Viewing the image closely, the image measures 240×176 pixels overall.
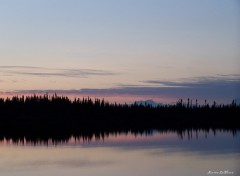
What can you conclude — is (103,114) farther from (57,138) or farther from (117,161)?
(117,161)

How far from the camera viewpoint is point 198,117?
95.3 meters

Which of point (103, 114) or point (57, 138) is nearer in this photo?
point (57, 138)

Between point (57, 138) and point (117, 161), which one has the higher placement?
point (117, 161)

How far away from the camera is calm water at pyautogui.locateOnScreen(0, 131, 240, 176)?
24.0m

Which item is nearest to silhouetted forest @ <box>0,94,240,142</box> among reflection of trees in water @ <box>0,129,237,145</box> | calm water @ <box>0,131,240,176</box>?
reflection of trees in water @ <box>0,129,237,145</box>

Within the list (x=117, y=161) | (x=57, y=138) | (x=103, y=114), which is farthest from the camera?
(x=103, y=114)

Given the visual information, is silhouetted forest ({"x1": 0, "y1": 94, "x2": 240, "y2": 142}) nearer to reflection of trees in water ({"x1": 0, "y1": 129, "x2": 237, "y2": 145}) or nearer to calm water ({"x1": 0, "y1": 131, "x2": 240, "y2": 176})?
reflection of trees in water ({"x1": 0, "y1": 129, "x2": 237, "y2": 145})

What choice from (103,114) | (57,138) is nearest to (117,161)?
(57,138)

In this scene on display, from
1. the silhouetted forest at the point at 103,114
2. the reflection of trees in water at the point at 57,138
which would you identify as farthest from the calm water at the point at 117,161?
the silhouetted forest at the point at 103,114

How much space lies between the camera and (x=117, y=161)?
92.8 ft

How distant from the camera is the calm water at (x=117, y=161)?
78.8 feet

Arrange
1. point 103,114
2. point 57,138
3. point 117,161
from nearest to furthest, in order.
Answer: point 117,161 → point 57,138 → point 103,114

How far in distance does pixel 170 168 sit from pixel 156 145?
589 inches

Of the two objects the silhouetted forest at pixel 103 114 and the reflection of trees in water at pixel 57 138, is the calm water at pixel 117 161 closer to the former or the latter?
the reflection of trees in water at pixel 57 138
